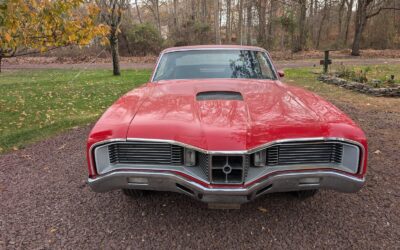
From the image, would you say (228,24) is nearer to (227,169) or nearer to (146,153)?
(146,153)

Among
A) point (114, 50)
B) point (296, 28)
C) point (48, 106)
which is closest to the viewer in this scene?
point (48, 106)

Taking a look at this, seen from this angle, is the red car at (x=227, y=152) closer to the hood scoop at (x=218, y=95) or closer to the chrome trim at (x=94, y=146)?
the chrome trim at (x=94, y=146)

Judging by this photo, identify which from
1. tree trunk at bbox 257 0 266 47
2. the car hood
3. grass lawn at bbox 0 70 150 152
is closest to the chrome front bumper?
the car hood

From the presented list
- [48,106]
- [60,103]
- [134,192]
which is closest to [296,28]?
[60,103]

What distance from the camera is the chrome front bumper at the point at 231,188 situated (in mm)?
2246

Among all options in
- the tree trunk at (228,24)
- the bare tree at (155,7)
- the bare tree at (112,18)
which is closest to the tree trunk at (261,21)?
the tree trunk at (228,24)

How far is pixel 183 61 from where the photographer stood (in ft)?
13.2

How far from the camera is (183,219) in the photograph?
285cm

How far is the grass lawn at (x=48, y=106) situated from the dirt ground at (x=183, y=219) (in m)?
2.00

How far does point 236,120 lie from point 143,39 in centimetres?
2356

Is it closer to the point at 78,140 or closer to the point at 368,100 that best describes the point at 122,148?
the point at 78,140

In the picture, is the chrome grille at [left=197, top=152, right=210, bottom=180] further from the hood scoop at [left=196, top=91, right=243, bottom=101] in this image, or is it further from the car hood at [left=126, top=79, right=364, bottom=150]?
the hood scoop at [left=196, top=91, right=243, bottom=101]

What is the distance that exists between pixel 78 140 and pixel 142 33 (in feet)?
68.7

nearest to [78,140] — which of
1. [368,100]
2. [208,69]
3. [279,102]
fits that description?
[208,69]
